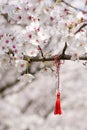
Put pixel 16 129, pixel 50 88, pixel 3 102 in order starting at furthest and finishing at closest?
1. pixel 50 88
2. pixel 3 102
3. pixel 16 129

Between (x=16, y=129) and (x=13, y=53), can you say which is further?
(x=16, y=129)

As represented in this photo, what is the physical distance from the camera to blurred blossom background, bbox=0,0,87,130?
10.1 m

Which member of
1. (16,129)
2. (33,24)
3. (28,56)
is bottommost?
(16,129)

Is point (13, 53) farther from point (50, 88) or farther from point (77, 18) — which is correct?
point (50, 88)

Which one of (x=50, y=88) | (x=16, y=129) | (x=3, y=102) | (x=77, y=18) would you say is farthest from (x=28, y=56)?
(x=50, y=88)

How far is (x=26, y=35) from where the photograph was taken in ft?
13.0

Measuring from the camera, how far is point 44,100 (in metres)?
10.8

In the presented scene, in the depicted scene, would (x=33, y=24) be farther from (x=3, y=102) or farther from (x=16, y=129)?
(x=3, y=102)

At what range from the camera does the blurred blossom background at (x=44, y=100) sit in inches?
396

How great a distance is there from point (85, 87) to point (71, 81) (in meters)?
0.34

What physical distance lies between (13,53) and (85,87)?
7335mm

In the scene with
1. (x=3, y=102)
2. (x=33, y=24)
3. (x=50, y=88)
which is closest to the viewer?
(x=33, y=24)

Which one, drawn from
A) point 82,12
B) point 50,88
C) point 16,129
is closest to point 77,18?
point 82,12

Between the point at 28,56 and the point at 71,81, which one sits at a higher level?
the point at 28,56
